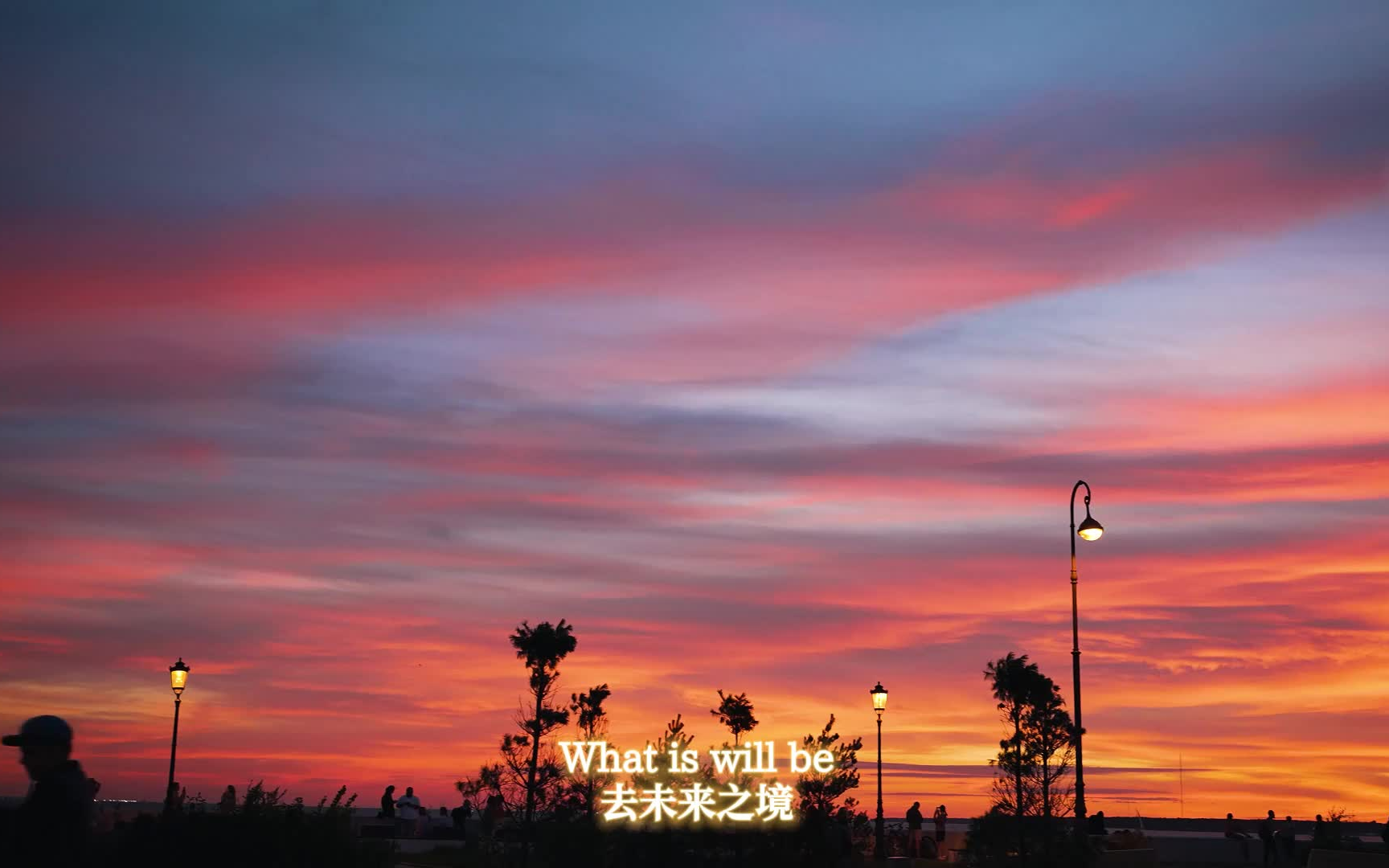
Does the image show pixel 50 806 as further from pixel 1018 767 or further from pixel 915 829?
pixel 915 829

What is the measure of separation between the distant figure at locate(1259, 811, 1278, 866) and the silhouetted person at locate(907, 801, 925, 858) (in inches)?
450

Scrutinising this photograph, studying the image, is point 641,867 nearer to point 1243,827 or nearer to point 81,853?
point 81,853

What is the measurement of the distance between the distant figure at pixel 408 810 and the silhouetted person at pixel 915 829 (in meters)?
17.4

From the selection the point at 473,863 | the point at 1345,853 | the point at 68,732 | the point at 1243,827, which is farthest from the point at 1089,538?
the point at 1243,827

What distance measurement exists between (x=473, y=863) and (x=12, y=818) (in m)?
26.7

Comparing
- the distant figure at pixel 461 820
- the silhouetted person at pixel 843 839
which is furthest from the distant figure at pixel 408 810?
the silhouetted person at pixel 843 839

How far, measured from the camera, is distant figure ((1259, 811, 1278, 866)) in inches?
1845

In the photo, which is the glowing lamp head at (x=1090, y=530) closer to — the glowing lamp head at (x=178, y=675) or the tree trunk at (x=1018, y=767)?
the tree trunk at (x=1018, y=767)

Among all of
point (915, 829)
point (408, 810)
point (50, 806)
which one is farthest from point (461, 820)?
point (50, 806)

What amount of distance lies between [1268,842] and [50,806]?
46520 millimetres

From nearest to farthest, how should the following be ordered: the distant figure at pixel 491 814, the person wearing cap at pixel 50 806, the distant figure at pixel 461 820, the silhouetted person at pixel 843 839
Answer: the person wearing cap at pixel 50 806 < the silhouetted person at pixel 843 839 < the distant figure at pixel 491 814 < the distant figure at pixel 461 820

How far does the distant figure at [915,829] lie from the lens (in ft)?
157

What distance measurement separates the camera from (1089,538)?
111 feet

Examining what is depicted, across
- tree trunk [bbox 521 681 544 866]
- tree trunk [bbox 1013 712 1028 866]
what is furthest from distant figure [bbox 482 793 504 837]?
tree trunk [bbox 1013 712 1028 866]
